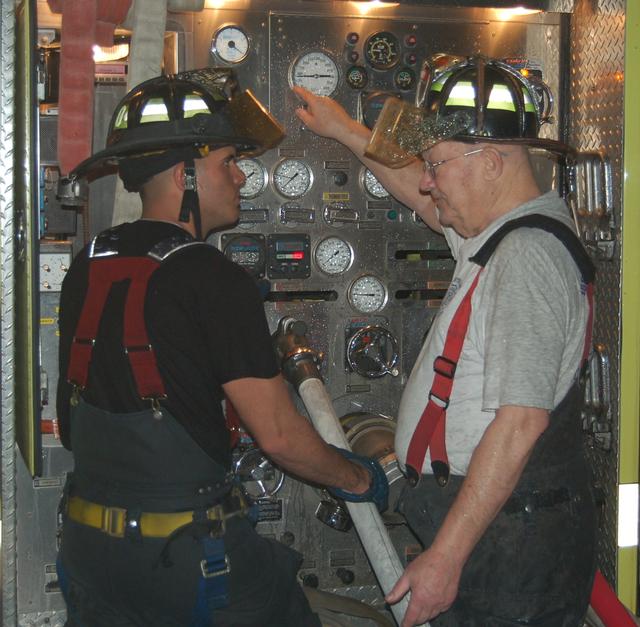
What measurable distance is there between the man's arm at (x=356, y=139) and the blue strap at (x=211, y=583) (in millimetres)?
1968

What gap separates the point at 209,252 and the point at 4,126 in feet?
4.64

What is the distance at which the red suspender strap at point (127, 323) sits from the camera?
302cm

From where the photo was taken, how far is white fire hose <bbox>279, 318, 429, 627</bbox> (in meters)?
3.75

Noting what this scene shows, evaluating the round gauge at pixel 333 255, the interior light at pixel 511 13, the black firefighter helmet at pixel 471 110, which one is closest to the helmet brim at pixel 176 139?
the black firefighter helmet at pixel 471 110

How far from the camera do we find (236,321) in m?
3.04

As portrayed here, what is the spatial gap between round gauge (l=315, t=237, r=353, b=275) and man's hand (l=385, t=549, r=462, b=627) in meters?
2.01

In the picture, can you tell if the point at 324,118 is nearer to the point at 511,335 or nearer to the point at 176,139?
the point at 176,139

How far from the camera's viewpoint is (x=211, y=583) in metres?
3.07

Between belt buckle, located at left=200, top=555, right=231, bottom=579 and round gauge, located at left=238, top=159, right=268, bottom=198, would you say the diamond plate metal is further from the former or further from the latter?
belt buckle, located at left=200, top=555, right=231, bottom=579

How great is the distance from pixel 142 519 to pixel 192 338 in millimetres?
636

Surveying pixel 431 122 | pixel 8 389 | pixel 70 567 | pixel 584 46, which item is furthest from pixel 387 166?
pixel 70 567

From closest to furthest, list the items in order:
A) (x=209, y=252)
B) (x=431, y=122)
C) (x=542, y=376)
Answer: (x=542, y=376) → (x=209, y=252) → (x=431, y=122)

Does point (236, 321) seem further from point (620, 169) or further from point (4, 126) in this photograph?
point (620, 169)

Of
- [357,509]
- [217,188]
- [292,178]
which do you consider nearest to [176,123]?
[217,188]
